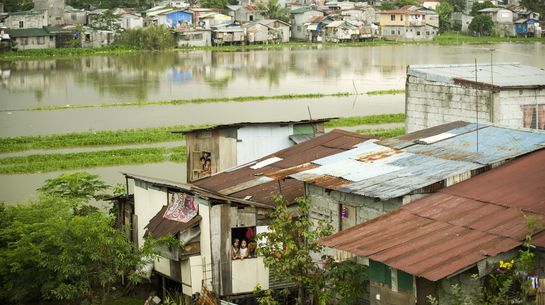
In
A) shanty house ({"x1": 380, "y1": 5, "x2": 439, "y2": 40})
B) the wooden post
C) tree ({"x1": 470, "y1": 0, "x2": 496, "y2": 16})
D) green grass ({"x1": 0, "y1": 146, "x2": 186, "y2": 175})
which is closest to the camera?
the wooden post

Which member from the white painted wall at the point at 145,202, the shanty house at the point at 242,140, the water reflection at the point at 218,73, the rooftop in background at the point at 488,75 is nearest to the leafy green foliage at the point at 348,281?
the white painted wall at the point at 145,202


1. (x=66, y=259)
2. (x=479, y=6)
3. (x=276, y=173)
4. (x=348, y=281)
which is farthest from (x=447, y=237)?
(x=479, y=6)

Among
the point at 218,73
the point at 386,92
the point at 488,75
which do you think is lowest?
the point at 386,92

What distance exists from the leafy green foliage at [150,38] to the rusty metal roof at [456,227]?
53844mm

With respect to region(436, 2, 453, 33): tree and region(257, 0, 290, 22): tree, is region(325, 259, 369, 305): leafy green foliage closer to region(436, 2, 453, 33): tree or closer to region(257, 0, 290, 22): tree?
region(257, 0, 290, 22): tree

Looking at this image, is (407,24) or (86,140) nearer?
(86,140)

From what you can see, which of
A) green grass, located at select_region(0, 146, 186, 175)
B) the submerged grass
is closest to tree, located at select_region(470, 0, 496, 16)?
the submerged grass

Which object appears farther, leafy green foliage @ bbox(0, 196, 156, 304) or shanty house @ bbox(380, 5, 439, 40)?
shanty house @ bbox(380, 5, 439, 40)

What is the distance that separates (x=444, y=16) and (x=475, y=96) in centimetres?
6388

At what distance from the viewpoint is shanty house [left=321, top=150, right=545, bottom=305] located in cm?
925

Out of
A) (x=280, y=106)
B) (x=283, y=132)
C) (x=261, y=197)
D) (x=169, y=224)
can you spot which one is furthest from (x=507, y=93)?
(x=280, y=106)

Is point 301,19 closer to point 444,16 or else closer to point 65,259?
point 444,16

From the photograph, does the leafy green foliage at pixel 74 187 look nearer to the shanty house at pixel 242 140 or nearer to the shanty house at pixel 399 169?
the shanty house at pixel 242 140

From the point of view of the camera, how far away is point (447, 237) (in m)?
9.72
